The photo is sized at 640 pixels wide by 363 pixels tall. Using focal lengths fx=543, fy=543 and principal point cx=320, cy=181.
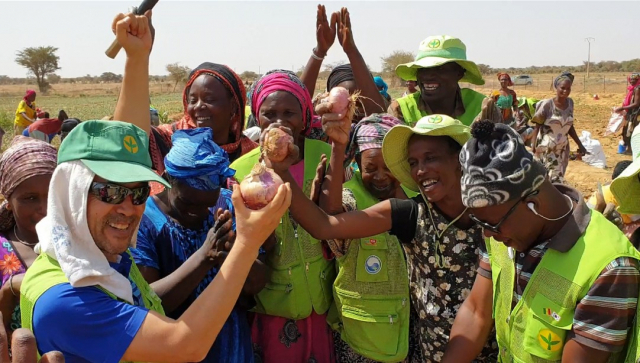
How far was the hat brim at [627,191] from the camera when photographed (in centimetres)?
203

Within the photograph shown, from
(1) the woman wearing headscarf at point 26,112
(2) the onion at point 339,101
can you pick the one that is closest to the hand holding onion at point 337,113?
(2) the onion at point 339,101

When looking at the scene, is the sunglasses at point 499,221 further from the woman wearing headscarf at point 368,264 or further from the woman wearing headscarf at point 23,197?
the woman wearing headscarf at point 23,197

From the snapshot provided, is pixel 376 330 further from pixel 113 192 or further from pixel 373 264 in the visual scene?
pixel 113 192

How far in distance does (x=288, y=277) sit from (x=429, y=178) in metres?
0.88

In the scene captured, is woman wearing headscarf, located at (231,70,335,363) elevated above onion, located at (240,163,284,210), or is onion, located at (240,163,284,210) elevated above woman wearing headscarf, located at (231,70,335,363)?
onion, located at (240,163,284,210)

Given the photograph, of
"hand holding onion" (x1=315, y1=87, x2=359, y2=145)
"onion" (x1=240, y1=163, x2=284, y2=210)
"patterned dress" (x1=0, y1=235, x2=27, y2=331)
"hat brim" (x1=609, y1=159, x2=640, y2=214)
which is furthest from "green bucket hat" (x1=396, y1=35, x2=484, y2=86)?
"patterned dress" (x1=0, y1=235, x2=27, y2=331)

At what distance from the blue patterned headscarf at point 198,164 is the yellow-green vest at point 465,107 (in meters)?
1.93

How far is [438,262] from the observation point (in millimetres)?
2471

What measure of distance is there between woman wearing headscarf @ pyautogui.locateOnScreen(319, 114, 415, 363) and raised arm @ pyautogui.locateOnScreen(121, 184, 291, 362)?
3.26 feet

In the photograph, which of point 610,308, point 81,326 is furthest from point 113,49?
point 610,308

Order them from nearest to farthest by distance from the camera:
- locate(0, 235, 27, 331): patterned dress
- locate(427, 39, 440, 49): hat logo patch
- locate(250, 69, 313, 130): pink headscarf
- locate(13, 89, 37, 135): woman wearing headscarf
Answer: locate(0, 235, 27, 331): patterned dress
locate(250, 69, 313, 130): pink headscarf
locate(427, 39, 440, 49): hat logo patch
locate(13, 89, 37, 135): woman wearing headscarf

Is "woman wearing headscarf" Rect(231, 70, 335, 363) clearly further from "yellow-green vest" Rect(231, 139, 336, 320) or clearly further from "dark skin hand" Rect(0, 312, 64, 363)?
"dark skin hand" Rect(0, 312, 64, 363)

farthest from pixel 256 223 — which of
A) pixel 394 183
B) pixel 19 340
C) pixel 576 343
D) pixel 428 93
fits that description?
pixel 428 93

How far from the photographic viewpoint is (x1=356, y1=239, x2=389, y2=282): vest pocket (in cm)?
269
